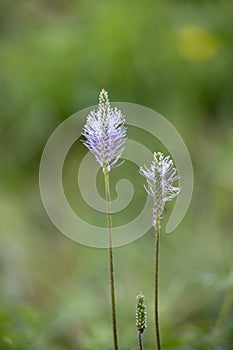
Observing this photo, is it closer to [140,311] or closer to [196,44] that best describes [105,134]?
[140,311]

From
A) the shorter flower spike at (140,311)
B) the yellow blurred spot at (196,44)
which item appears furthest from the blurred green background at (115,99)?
the shorter flower spike at (140,311)

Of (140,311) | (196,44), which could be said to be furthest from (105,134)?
(196,44)

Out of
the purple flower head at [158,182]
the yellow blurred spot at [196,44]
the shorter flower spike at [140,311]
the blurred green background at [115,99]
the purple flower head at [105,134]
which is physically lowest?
the shorter flower spike at [140,311]

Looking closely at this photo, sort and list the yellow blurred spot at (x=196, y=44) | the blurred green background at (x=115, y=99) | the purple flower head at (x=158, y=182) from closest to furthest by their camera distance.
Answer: the purple flower head at (x=158, y=182) → the blurred green background at (x=115, y=99) → the yellow blurred spot at (x=196, y=44)

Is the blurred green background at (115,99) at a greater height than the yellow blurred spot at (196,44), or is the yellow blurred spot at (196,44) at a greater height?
the yellow blurred spot at (196,44)

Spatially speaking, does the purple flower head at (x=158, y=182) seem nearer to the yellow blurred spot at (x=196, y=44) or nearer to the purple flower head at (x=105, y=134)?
the purple flower head at (x=105, y=134)

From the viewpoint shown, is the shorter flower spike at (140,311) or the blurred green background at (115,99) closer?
the shorter flower spike at (140,311)

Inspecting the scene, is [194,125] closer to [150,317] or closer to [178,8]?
[178,8]
